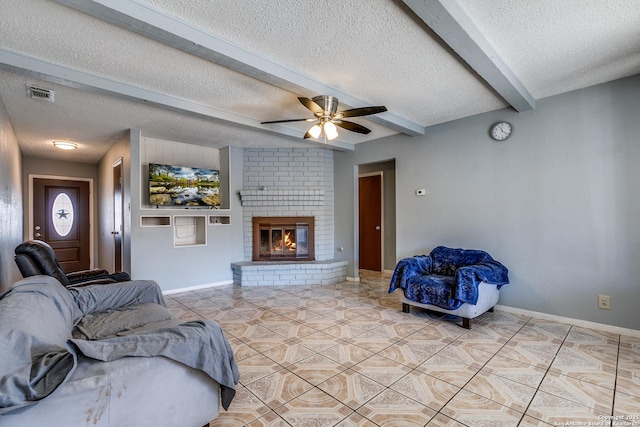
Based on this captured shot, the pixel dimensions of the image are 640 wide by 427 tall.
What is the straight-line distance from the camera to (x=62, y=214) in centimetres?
618

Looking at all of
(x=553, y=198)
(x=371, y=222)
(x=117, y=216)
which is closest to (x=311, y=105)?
(x=553, y=198)

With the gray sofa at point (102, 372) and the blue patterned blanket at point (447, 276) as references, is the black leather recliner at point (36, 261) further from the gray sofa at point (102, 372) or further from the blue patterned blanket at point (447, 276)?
the blue patterned blanket at point (447, 276)

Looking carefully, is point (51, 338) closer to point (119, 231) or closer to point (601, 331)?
point (119, 231)

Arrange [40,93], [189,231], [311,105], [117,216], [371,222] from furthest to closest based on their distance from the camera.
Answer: [371,222] < [117,216] < [189,231] < [40,93] < [311,105]

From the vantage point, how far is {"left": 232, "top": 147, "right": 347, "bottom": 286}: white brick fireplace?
4906 mm

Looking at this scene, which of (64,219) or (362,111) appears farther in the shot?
(64,219)

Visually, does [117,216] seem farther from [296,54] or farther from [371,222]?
[371,222]

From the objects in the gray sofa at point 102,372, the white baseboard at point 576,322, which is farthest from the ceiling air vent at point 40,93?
the white baseboard at point 576,322

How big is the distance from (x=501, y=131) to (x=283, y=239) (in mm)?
3598

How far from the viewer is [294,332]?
2.84 meters

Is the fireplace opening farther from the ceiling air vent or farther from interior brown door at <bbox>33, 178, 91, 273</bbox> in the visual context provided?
interior brown door at <bbox>33, 178, 91, 273</bbox>

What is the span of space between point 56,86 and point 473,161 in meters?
4.47

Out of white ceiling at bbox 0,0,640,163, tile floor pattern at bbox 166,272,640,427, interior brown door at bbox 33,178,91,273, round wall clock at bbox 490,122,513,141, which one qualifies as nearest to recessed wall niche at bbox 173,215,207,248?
tile floor pattern at bbox 166,272,640,427

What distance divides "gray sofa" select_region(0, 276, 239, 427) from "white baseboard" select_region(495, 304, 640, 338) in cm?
329
